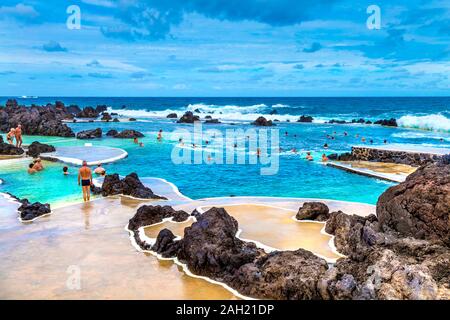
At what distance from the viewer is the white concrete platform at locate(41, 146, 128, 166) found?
29.4 meters

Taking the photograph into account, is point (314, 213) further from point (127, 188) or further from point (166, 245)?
point (127, 188)

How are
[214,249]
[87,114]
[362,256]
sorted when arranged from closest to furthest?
1. [362,256]
2. [214,249]
3. [87,114]

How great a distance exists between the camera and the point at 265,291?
350 inches

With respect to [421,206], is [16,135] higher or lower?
higher

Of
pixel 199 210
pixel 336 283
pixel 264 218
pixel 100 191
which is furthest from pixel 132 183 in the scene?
pixel 336 283

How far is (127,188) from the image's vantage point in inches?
751

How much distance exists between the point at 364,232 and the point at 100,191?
13003 millimetres

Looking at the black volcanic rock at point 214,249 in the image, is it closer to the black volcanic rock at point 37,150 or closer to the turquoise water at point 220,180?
the turquoise water at point 220,180

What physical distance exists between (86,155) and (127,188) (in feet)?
46.3

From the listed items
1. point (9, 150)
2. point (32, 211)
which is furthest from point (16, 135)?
point (32, 211)

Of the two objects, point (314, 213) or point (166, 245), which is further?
point (314, 213)

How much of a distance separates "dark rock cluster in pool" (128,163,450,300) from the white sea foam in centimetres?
5193

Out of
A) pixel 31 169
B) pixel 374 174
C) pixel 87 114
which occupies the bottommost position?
pixel 374 174
